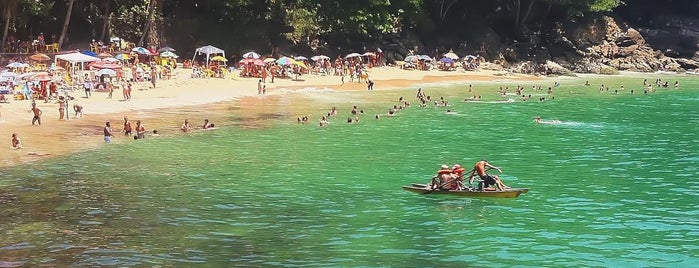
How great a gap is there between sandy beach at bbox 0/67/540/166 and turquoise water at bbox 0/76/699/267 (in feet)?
7.36

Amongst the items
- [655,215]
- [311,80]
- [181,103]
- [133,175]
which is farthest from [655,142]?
[311,80]

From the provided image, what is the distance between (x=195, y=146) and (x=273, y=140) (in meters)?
3.87

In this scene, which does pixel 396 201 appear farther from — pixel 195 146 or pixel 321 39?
pixel 321 39

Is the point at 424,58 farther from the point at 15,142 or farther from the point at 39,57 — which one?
the point at 15,142

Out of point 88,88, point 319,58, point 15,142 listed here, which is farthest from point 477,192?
point 319,58

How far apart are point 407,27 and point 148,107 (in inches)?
1555

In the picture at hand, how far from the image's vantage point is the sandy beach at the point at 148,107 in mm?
Answer: 32163

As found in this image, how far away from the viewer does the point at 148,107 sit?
44719 millimetres

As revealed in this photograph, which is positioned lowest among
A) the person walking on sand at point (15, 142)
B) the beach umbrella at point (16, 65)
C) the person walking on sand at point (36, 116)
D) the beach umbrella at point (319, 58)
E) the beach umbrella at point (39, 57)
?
the person walking on sand at point (15, 142)

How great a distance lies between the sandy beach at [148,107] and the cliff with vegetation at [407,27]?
6487 mm

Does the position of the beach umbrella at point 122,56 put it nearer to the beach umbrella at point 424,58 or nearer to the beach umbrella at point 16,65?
the beach umbrella at point 16,65

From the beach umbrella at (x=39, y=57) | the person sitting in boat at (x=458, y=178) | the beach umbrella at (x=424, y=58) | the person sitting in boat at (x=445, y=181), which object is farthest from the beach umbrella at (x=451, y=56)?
the person sitting in boat at (x=445, y=181)

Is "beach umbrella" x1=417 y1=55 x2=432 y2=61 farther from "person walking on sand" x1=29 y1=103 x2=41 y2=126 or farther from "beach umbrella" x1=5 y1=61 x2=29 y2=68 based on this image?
"person walking on sand" x1=29 y1=103 x2=41 y2=126

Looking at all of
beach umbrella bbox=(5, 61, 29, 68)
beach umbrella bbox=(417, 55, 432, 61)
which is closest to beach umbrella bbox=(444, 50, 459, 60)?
beach umbrella bbox=(417, 55, 432, 61)
